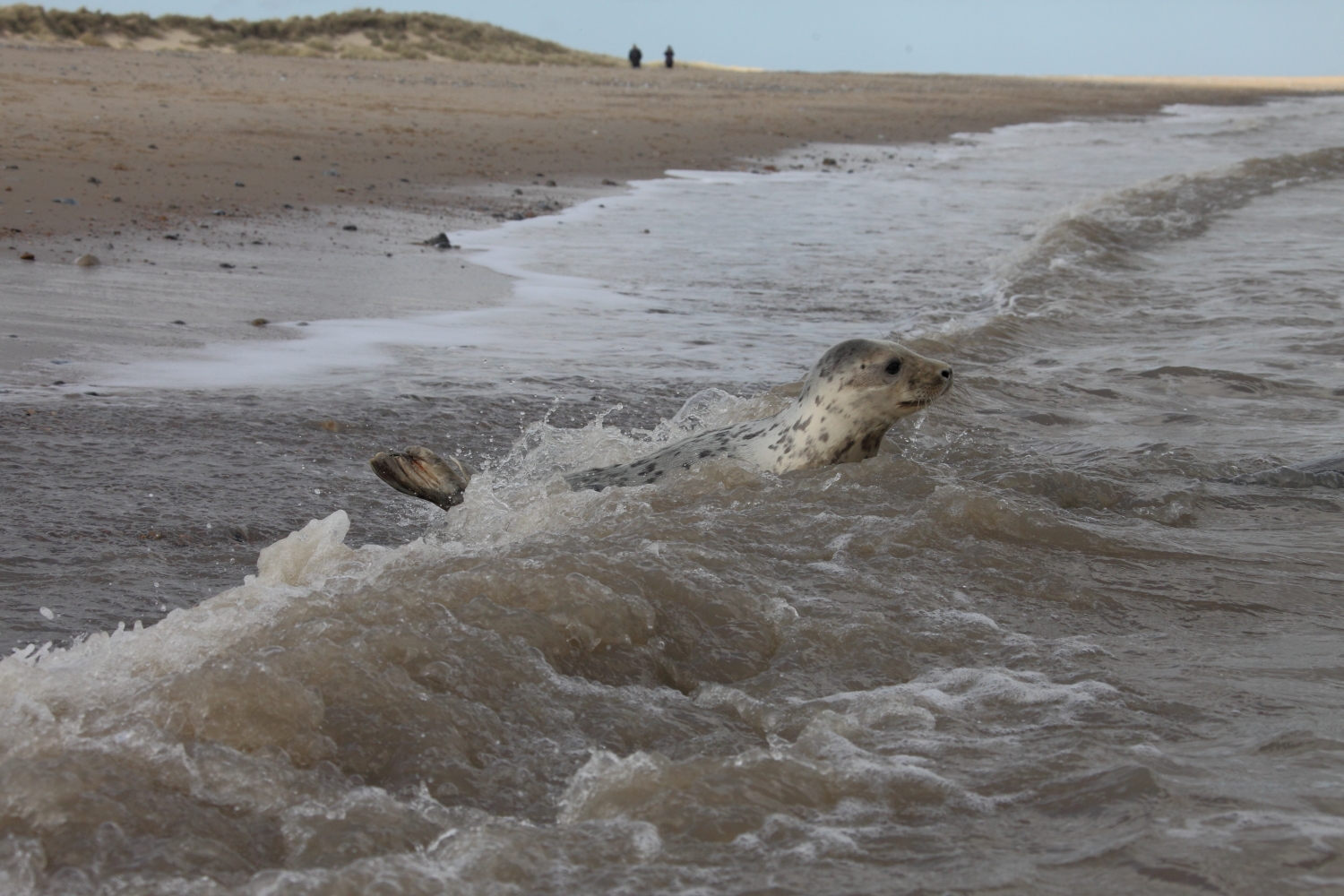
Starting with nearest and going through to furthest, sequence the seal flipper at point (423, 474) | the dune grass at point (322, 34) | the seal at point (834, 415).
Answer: the seal flipper at point (423, 474) < the seal at point (834, 415) < the dune grass at point (322, 34)

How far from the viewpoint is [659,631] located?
3098 mm

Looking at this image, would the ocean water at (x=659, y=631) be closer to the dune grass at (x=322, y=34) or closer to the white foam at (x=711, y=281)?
the white foam at (x=711, y=281)

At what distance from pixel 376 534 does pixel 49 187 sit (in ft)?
21.8

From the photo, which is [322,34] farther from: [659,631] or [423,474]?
[659,631]

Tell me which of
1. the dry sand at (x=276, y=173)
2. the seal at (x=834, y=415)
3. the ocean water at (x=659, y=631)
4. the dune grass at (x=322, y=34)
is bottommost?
the ocean water at (x=659, y=631)

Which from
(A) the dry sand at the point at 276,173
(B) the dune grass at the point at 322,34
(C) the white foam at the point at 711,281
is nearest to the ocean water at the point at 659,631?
(C) the white foam at the point at 711,281

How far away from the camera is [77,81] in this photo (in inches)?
697

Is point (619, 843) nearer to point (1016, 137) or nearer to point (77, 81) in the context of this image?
point (77, 81)

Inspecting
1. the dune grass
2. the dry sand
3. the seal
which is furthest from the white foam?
the dune grass

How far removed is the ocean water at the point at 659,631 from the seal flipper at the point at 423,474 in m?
0.13

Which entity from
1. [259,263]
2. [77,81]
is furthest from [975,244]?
[77,81]

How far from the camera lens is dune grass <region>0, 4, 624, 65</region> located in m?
34.8

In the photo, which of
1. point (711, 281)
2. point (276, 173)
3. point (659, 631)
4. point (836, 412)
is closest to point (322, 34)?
point (276, 173)

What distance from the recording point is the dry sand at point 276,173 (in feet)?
23.2
